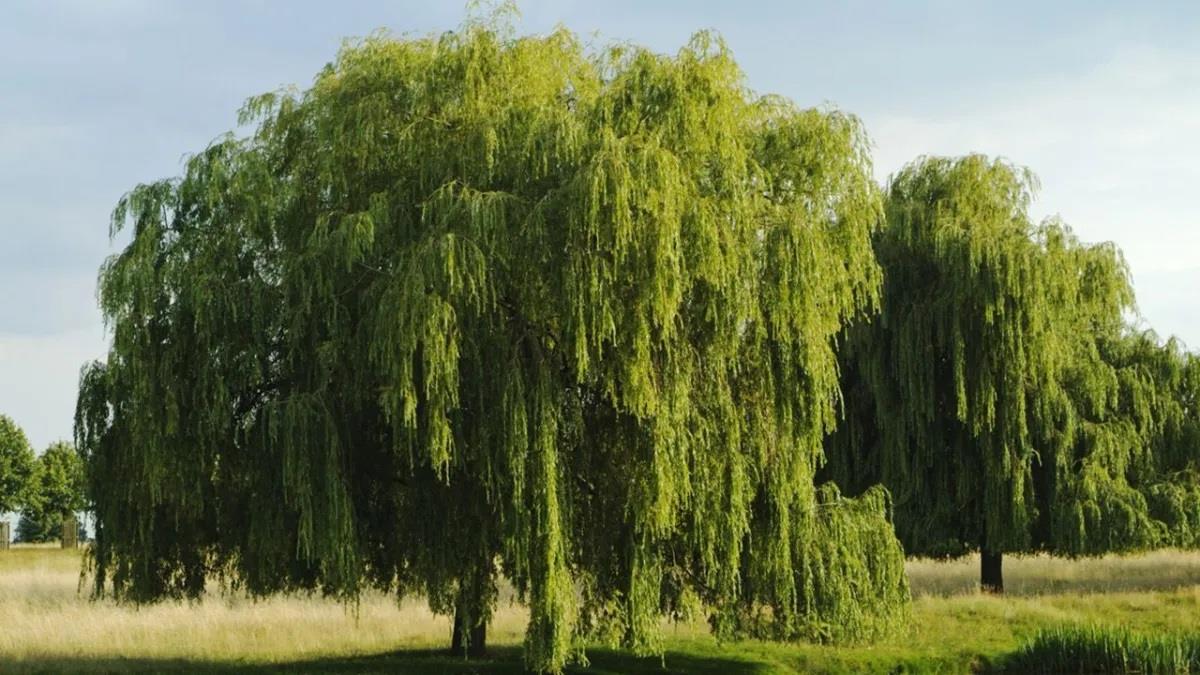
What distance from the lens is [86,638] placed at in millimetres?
24219

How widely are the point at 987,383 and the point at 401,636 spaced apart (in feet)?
45.6

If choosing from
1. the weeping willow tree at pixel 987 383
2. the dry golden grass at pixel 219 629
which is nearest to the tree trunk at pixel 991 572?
the weeping willow tree at pixel 987 383

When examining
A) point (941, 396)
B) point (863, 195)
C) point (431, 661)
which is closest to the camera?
point (863, 195)

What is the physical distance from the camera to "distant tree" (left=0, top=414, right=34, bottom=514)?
222 ft

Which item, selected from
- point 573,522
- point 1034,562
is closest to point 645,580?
point 573,522

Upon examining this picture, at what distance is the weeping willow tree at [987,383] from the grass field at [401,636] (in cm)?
194

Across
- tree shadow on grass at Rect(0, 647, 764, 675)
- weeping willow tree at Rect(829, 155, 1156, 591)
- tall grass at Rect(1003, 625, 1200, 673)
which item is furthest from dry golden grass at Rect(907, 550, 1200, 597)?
tree shadow on grass at Rect(0, 647, 764, 675)

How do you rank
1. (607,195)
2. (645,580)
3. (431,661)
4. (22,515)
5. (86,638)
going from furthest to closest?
(22,515), (86,638), (431,661), (645,580), (607,195)

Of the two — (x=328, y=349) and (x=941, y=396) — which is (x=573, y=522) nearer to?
(x=328, y=349)

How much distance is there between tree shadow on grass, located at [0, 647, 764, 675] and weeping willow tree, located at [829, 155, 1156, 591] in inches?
403

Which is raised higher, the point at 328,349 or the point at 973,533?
the point at 328,349

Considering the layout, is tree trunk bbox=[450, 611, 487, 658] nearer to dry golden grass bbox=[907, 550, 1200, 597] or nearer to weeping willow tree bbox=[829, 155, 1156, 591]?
weeping willow tree bbox=[829, 155, 1156, 591]

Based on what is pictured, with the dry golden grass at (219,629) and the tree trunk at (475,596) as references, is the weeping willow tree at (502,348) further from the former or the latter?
Answer: the dry golden grass at (219,629)

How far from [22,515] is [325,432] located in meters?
65.2
